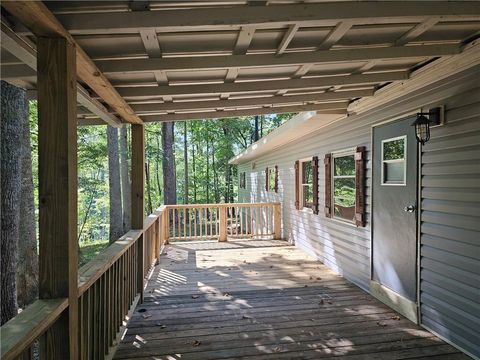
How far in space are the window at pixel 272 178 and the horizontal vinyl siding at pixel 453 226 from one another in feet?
20.3

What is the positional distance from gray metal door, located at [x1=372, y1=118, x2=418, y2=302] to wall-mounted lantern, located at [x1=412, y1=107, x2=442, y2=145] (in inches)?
9.3

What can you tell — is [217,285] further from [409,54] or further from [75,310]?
[409,54]

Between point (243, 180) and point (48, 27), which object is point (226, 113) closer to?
point (48, 27)

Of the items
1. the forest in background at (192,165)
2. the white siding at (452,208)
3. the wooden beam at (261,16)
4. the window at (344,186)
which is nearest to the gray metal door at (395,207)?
the white siding at (452,208)

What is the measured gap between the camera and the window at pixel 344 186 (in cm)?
509

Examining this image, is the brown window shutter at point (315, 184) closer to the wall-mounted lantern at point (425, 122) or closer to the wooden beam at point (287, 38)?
the wall-mounted lantern at point (425, 122)

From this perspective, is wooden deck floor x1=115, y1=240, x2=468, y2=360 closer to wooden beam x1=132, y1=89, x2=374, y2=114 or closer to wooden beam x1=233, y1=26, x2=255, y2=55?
wooden beam x1=132, y1=89, x2=374, y2=114

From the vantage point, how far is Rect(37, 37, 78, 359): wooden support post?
65.2 inches

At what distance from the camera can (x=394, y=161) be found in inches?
151

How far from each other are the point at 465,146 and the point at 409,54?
106 cm

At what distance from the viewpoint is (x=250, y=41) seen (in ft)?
6.90

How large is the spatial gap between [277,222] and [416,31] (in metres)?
6.73

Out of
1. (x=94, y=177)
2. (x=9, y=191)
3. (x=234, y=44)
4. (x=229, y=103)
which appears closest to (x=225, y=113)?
(x=229, y=103)

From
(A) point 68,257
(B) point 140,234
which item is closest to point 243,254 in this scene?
(B) point 140,234
